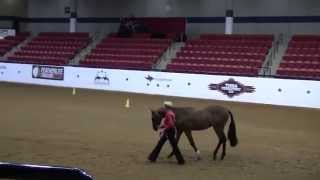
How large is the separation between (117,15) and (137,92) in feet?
42.4

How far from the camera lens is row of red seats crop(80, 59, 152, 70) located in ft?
100

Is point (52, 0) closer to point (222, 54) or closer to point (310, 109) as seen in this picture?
point (222, 54)

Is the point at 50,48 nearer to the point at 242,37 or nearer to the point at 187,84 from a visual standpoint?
the point at 242,37

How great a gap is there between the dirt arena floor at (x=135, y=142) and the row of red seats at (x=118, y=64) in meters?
8.46

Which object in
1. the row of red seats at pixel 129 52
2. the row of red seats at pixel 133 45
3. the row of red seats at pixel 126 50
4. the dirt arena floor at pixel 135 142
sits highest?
the row of red seats at pixel 133 45

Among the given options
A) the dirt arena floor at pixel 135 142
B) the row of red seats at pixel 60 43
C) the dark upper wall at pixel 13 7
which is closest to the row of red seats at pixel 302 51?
the dirt arena floor at pixel 135 142

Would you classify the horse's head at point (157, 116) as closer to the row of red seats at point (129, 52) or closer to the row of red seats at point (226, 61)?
the row of red seats at point (226, 61)

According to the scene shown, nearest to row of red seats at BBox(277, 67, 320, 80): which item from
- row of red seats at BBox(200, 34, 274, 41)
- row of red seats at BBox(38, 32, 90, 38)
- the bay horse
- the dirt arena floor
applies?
the dirt arena floor

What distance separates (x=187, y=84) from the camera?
26.7 metres

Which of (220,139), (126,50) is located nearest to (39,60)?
(126,50)

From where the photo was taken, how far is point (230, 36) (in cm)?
3275

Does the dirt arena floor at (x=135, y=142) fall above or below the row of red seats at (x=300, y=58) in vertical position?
below

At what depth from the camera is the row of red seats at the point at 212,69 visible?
2739cm

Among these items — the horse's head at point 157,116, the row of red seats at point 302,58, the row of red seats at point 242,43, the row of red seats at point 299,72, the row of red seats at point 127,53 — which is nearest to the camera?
the horse's head at point 157,116
